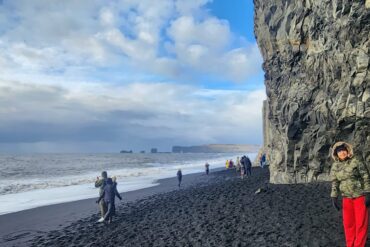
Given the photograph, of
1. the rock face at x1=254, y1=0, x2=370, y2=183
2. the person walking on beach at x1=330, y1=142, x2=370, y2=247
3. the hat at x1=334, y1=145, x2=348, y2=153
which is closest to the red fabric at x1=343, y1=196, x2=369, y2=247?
the person walking on beach at x1=330, y1=142, x2=370, y2=247

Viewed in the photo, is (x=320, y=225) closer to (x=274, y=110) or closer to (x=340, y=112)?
(x=340, y=112)


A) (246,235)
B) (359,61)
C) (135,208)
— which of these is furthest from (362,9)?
(135,208)

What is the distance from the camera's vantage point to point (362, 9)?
1658 cm

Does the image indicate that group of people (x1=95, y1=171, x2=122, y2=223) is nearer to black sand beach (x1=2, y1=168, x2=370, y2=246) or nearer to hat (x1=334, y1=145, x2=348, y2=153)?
black sand beach (x1=2, y1=168, x2=370, y2=246)

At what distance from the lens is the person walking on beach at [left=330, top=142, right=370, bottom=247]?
7.26 m

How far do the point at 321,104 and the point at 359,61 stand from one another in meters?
4.72

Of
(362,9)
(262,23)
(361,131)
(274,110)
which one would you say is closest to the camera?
(362,9)

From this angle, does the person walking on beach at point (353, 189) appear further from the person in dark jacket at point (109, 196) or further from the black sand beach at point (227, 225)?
the person in dark jacket at point (109, 196)

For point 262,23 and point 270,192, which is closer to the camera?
point 270,192

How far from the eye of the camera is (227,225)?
13.3m

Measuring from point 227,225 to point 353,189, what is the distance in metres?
6.97

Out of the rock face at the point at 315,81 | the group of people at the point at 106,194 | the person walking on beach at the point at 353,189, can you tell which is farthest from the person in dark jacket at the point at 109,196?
the rock face at the point at 315,81

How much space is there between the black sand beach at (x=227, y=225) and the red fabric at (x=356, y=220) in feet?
6.89

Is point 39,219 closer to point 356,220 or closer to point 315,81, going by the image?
point 356,220
